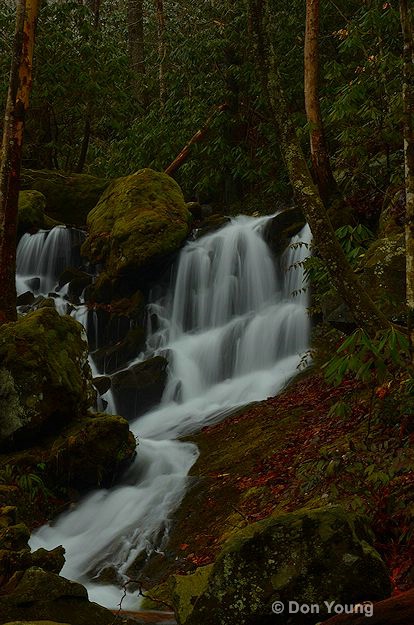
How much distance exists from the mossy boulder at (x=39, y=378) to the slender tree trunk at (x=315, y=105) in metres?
5.67

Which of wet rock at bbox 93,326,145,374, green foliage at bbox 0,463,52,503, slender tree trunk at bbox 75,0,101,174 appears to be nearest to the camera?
green foliage at bbox 0,463,52,503

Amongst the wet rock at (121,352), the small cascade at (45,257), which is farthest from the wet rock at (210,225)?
the small cascade at (45,257)

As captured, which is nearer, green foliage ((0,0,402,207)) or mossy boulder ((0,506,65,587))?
mossy boulder ((0,506,65,587))

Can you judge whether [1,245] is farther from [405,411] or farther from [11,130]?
[405,411]

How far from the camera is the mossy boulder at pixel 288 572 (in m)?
3.24

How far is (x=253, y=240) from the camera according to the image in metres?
13.5

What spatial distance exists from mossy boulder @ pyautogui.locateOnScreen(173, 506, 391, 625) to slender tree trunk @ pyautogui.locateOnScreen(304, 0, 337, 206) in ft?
28.0

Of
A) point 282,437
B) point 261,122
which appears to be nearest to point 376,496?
point 282,437

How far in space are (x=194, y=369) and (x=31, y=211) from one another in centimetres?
734

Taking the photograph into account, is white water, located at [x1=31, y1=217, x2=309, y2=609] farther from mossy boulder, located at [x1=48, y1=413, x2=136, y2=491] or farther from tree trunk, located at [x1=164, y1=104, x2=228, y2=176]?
tree trunk, located at [x1=164, y1=104, x2=228, y2=176]

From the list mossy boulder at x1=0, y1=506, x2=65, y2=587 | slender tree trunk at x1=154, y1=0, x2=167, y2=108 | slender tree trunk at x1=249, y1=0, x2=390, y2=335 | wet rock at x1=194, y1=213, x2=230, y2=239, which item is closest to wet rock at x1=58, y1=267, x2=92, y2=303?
wet rock at x1=194, y1=213, x2=230, y2=239

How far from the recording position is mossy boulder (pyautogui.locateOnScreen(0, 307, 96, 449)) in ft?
25.5

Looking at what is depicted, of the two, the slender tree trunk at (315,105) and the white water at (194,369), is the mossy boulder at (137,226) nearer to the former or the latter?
the white water at (194,369)

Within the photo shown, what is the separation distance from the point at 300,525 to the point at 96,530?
414 cm
